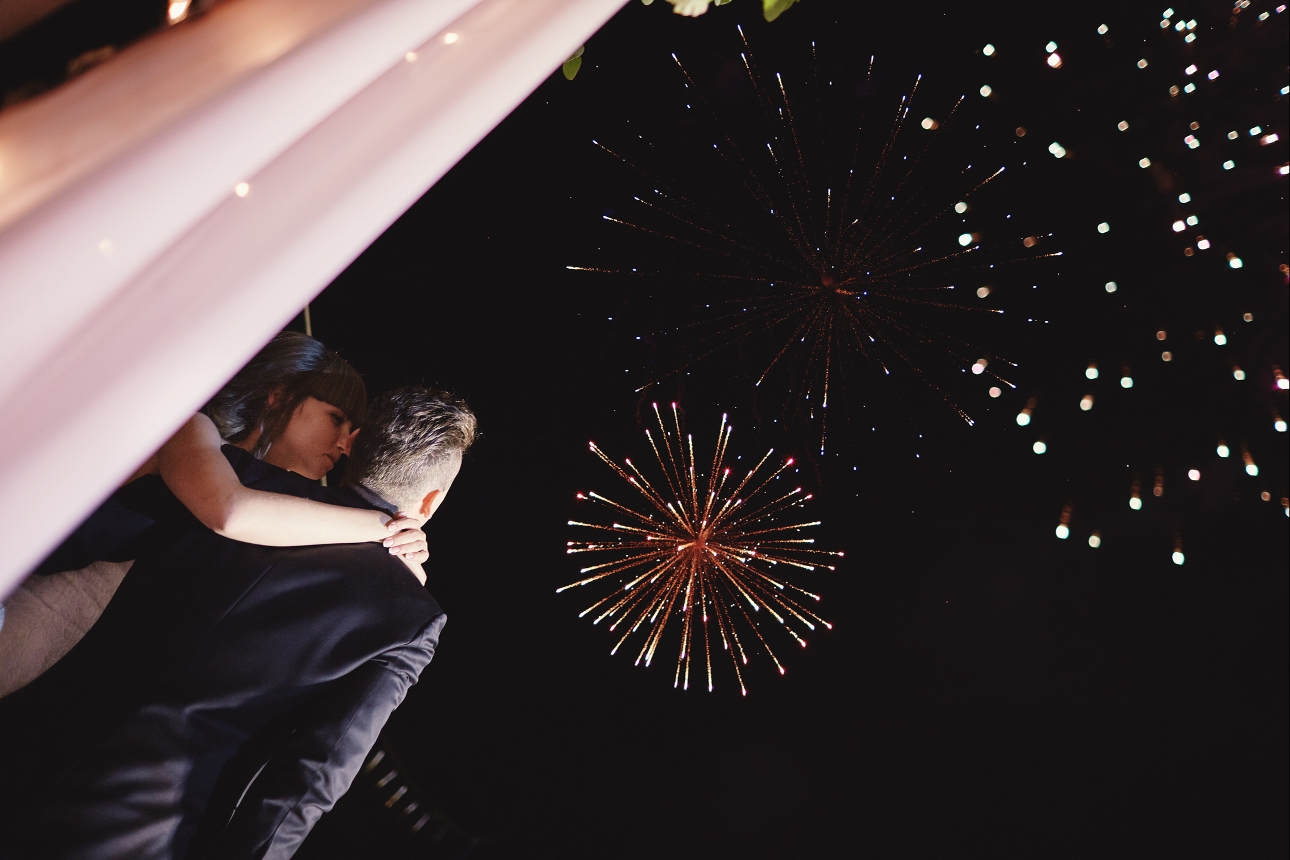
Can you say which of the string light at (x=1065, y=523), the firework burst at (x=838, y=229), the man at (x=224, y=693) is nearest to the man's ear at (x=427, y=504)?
the man at (x=224, y=693)

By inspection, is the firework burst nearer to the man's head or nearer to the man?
the man's head

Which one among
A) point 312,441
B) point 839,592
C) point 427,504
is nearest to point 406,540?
point 427,504

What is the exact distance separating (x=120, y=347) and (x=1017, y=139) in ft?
8.21

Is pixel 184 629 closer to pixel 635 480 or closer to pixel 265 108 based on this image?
pixel 265 108

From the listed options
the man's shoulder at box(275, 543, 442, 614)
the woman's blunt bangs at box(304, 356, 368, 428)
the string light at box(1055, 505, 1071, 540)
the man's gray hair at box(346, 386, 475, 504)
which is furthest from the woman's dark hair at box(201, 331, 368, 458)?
the string light at box(1055, 505, 1071, 540)

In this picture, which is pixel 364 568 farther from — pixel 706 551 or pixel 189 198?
pixel 706 551

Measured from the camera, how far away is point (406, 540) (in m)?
1.77

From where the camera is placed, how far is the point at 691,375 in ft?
8.43

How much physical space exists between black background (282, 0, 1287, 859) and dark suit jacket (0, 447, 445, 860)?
1.13m

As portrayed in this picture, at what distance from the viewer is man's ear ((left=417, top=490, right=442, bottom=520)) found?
1854mm

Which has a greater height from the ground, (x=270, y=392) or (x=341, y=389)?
(x=341, y=389)

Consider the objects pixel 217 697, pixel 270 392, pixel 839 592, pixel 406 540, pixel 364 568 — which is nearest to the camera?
pixel 217 697

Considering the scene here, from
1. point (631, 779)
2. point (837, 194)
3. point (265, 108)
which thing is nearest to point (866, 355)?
point (837, 194)

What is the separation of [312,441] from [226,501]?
0.58m
